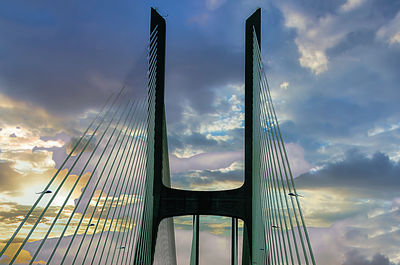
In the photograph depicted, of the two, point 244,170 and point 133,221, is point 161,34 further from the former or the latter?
point 133,221

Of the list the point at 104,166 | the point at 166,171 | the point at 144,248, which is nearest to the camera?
the point at 104,166

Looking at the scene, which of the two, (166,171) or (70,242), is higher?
(166,171)

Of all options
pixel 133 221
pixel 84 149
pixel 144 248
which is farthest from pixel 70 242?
pixel 144 248

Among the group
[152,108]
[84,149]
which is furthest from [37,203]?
[152,108]

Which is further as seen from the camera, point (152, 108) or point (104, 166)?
point (152, 108)

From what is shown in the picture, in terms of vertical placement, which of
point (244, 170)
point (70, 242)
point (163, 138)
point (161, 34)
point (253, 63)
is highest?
point (161, 34)

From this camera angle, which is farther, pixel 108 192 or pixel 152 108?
pixel 152 108

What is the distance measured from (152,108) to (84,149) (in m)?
4.70

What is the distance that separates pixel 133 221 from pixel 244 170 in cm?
464

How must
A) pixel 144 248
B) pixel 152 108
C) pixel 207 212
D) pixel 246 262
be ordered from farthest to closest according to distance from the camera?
1. pixel 207 212
2. pixel 246 262
3. pixel 152 108
4. pixel 144 248

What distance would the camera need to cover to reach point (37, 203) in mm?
4359

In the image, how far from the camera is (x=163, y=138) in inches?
457

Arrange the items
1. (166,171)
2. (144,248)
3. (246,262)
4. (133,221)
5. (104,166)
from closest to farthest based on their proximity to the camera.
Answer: (104,166)
(133,221)
(144,248)
(246,262)
(166,171)

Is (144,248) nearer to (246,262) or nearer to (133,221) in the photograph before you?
(133,221)
